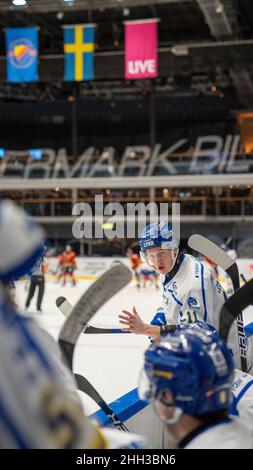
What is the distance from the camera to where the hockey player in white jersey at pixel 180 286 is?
2.50m

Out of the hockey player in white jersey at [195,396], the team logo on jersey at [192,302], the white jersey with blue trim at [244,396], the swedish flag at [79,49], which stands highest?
the swedish flag at [79,49]

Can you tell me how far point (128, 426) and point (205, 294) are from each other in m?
0.63

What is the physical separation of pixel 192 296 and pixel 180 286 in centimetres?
11

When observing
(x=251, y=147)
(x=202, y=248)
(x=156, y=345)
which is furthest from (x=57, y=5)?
(x=156, y=345)

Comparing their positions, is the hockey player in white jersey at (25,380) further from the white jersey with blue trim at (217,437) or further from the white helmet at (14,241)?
the white jersey with blue trim at (217,437)

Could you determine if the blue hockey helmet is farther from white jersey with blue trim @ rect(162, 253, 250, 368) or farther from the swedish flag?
the swedish flag

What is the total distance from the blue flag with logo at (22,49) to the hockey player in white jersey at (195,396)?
12.1 metres

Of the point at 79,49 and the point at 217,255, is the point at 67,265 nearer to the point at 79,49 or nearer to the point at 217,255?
the point at 79,49

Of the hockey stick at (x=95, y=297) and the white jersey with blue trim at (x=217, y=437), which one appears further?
the hockey stick at (x=95, y=297)

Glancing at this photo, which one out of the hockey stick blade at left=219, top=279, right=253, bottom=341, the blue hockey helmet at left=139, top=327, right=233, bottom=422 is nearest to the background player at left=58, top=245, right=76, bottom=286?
the hockey stick blade at left=219, top=279, right=253, bottom=341

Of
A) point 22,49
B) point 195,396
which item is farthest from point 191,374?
point 22,49

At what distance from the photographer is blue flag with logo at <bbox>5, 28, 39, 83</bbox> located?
41.0 ft

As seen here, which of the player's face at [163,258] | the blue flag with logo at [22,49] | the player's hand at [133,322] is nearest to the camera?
the player's hand at [133,322]
